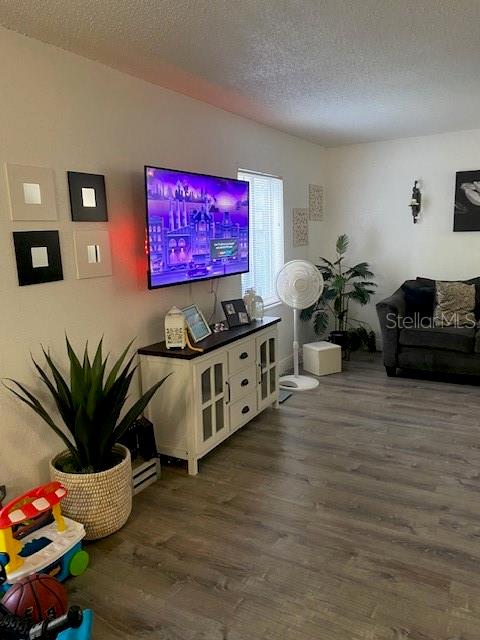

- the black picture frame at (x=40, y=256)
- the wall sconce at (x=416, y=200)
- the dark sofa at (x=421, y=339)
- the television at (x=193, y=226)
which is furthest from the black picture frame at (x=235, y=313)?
the wall sconce at (x=416, y=200)

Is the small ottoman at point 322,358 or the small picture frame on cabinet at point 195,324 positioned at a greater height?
the small picture frame on cabinet at point 195,324

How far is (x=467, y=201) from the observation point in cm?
502

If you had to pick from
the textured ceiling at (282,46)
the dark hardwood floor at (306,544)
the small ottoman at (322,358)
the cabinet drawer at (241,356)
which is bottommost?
the dark hardwood floor at (306,544)

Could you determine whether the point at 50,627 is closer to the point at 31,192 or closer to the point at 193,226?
the point at 31,192

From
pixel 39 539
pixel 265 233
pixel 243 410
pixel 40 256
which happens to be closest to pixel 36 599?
pixel 39 539

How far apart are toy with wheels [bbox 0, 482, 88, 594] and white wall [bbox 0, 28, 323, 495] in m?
0.33

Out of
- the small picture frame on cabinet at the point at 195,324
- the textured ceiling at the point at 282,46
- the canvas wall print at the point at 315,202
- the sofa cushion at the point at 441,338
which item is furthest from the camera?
the canvas wall print at the point at 315,202

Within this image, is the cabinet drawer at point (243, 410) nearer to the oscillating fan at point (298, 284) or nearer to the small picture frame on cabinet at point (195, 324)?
the small picture frame on cabinet at point (195, 324)

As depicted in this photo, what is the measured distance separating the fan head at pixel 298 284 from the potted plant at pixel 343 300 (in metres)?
0.91

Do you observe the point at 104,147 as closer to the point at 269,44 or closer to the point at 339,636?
the point at 269,44

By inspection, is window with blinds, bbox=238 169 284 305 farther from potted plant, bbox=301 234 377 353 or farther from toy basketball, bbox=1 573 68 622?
toy basketball, bbox=1 573 68 622

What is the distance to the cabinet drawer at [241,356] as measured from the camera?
3.17m

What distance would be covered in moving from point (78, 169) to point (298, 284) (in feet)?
7.13

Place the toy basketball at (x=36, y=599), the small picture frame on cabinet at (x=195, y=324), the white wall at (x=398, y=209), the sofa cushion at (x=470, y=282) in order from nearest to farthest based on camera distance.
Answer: the toy basketball at (x=36, y=599) → the small picture frame on cabinet at (x=195, y=324) → the sofa cushion at (x=470, y=282) → the white wall at (x=398, y=209)
